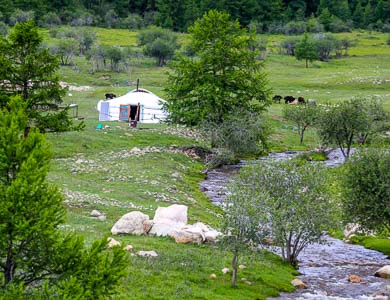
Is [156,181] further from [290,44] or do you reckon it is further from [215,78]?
[290,44]

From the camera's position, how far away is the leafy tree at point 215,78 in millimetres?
60750

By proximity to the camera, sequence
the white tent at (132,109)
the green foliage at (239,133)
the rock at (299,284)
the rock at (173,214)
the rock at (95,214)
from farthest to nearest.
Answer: the white tent at (132,109) → the green foliage at (239,133) → the rock at (95,214) → the rock at (173,214) → the rock at (299,284)

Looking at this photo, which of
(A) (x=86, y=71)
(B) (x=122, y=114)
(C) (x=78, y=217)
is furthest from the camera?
(A) (x=86, y=71)

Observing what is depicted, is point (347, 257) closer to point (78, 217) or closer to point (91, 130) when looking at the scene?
point (78, 217)

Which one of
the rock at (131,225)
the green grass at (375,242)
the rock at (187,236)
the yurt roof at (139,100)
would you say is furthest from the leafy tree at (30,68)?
the yurt roof at (139,100)

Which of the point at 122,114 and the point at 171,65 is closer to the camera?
the point at 171,65

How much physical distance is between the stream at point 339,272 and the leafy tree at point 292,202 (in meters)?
1.24

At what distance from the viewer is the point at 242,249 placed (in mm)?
25953

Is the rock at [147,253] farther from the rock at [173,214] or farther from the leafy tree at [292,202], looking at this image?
the rock at [173,214]

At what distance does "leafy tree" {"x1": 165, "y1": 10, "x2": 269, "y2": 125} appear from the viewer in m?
60.8

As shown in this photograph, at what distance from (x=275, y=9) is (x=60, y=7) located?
2548 inches

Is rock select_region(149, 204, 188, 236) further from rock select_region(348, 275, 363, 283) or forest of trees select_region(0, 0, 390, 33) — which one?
forest of trees select_region(0, 0, 390, 33)

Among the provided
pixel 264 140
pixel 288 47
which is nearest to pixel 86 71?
pixel 288 47

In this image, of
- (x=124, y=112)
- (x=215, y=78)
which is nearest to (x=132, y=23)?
(x=124, y=112)
